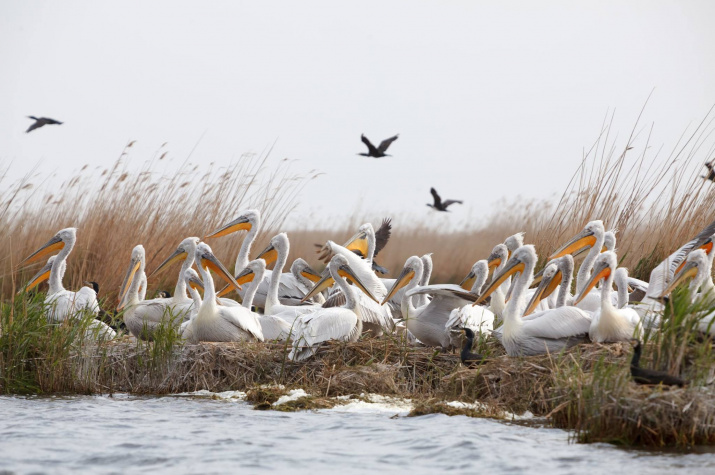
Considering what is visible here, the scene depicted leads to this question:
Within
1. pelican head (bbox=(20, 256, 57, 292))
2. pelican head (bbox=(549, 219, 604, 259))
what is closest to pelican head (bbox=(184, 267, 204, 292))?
pelican head (bbox=(20, 256, 57, 292))

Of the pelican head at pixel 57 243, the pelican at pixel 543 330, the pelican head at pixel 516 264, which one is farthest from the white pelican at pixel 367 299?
the pelican head at pixel 57 243

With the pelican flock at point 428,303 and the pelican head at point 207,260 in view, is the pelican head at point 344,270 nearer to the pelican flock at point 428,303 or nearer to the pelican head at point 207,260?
the pelican flock at point 428,303

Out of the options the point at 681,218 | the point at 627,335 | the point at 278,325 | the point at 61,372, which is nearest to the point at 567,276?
the point at 627,335

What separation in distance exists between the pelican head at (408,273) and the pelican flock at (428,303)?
0.01 metres

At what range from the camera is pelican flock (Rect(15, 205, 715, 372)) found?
6.73 meters

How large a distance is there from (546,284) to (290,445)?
124 inches

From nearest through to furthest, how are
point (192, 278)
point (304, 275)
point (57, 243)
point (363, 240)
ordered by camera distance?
point (192, 278), point (57, 243), point (304, 275), point (363, 240)

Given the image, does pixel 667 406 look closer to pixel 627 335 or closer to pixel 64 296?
pixel 627 335

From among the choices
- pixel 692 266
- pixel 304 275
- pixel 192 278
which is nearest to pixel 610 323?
pixel 692 266

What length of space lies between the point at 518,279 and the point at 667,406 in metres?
2.33

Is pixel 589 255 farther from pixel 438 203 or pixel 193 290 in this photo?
pixel 438 203

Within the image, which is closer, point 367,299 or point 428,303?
point 428,303

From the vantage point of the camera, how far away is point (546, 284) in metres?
7.85

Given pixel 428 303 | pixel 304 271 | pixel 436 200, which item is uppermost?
pixel 436 200
